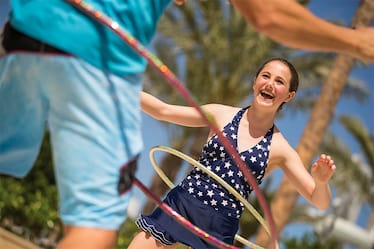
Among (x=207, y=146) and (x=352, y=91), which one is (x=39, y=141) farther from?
(x=352, y=91)

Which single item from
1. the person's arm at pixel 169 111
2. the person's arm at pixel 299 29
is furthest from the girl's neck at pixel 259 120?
the person's arm at pixel 299 29

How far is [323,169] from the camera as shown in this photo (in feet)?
9.09

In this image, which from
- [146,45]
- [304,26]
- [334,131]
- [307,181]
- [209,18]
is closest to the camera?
[304,26]

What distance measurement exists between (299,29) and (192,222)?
150 cm

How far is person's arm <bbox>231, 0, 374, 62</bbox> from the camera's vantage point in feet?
4.64

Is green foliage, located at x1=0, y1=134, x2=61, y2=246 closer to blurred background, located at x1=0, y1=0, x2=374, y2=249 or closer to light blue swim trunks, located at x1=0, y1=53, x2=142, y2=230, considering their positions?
blurred background, located at x1=0, y1=0, x2=374, y2=249

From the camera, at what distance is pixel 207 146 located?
9.65 feet

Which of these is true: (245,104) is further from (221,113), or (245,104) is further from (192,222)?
(192,222)

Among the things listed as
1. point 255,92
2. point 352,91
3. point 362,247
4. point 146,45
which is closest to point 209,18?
point 352,91

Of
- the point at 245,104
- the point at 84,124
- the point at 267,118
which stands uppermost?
Result: the point at 84,124

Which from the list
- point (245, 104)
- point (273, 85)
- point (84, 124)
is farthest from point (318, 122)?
point (84, 124)

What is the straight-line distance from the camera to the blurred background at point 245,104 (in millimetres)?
8211

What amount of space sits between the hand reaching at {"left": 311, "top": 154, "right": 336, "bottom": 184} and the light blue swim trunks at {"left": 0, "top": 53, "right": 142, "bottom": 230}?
1375 millimetres

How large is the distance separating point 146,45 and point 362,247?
12059mm
